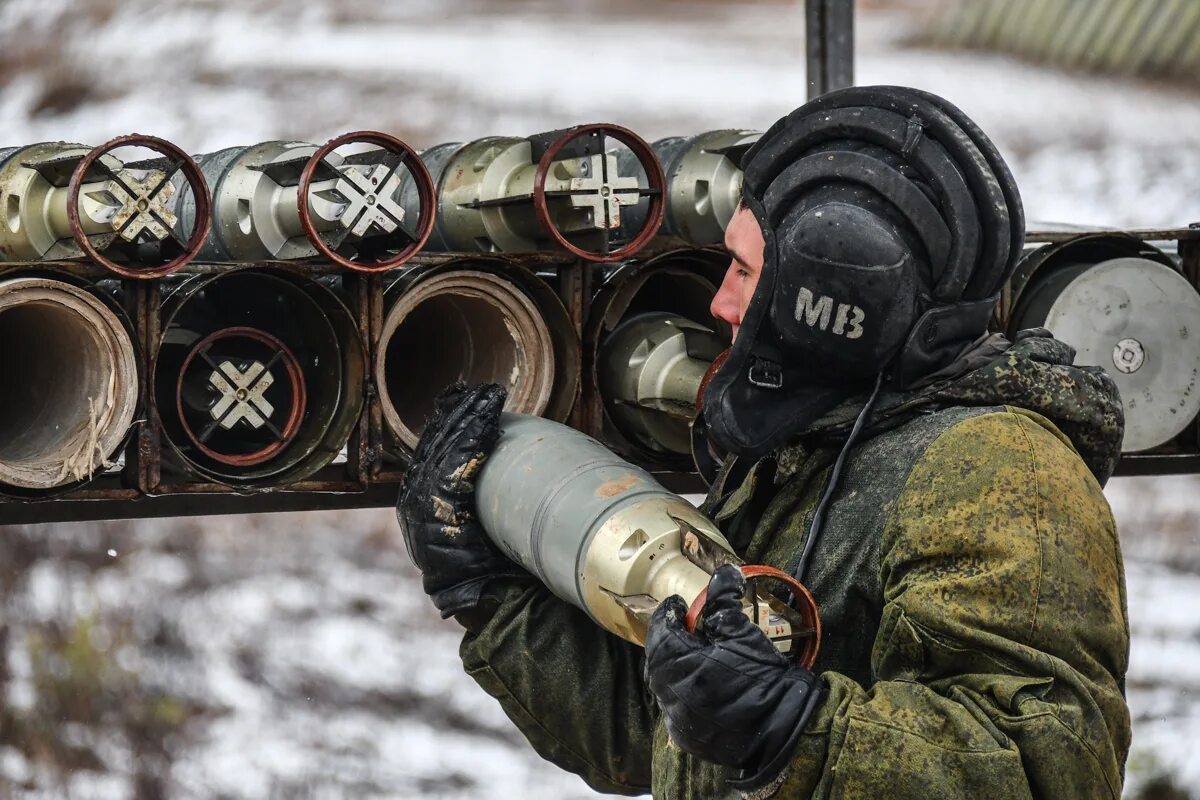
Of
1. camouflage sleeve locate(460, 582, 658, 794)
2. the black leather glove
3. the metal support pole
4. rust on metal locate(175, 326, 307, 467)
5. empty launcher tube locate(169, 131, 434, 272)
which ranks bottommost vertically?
camouflage sleeve locate(460, 582, 658, 794)

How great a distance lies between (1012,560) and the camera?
149 centimetres

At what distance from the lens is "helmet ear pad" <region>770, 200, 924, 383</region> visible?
5.48 ft

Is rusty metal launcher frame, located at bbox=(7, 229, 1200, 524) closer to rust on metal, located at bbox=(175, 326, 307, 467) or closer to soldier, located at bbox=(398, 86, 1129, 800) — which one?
rust on metal, located at bbox=(175, 326, 307, 467)

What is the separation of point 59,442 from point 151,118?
112 inches

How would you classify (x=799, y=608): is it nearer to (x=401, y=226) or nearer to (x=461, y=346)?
(x=401, y=226)

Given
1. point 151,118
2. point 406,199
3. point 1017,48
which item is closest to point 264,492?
point 406,199

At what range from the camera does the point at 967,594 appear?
1.49 m

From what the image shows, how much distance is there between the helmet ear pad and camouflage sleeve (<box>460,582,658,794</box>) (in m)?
0.59

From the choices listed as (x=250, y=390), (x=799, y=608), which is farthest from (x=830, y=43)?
(x=799, y=608)

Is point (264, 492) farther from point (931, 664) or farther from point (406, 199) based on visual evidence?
point (931, 664)

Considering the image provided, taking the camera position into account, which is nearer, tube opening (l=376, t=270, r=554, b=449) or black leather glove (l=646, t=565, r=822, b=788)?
black leather glove (l=646, t=565, r=822, b=788)

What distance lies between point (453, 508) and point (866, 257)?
729 millimetres

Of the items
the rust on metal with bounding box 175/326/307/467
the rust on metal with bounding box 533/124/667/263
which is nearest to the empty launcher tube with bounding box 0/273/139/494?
the rust on metal with bounding box 175/326/307/467

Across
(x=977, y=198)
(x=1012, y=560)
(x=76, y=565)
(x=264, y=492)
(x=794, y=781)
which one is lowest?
(x=76, y=565)
